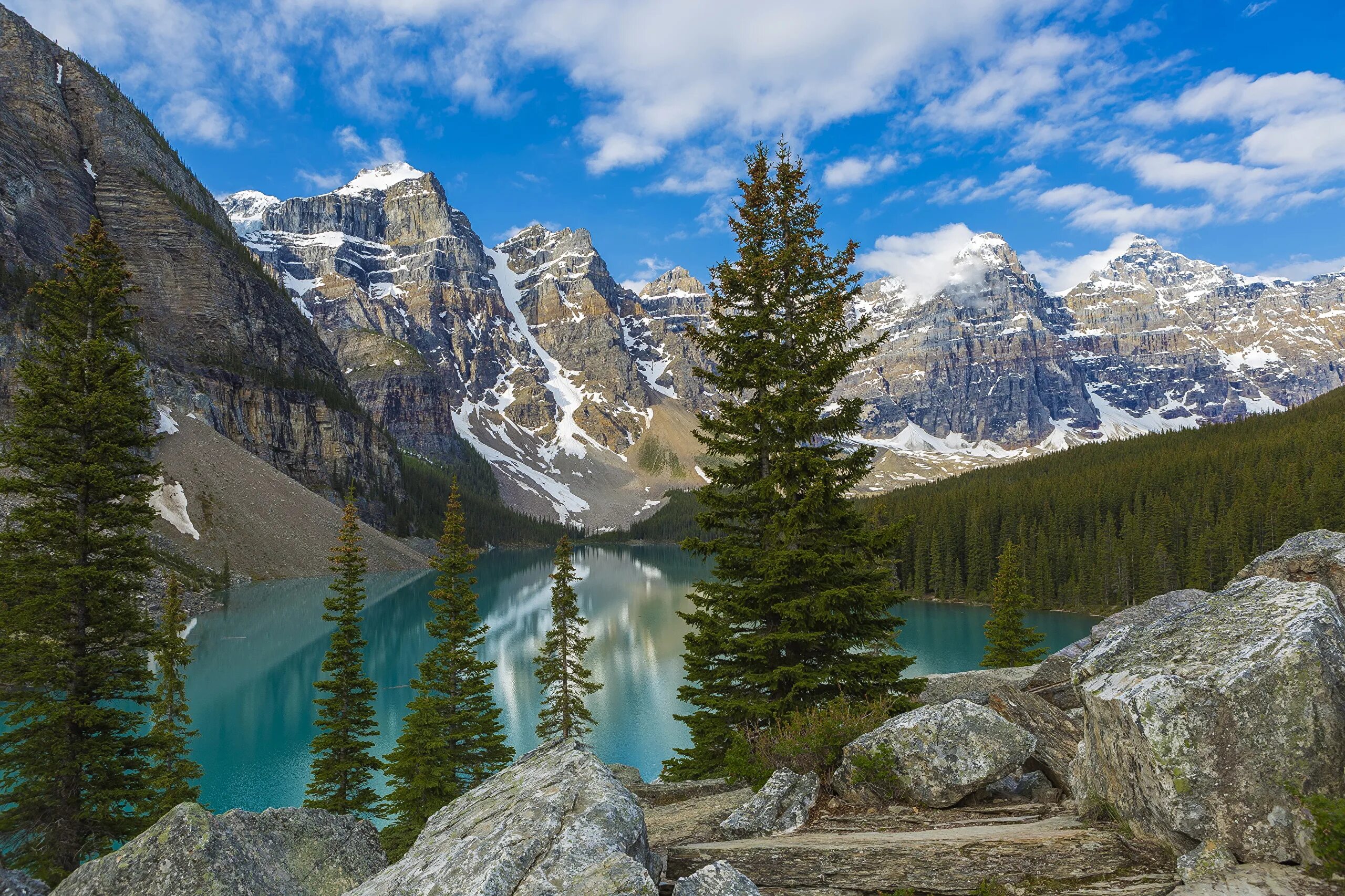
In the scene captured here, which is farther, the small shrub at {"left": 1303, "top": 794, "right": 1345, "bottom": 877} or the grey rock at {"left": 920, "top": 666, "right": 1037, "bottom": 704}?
the grey rock at {"left": 920, "top": 666, "right": 1037, "bottom": 704}

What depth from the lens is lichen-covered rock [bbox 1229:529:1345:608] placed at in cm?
1102

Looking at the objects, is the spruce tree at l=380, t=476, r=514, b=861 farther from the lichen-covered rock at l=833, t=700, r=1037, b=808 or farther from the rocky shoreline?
the lichen-covered rock at l=833, t=700, r=1037, b=808

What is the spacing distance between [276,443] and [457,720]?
154707mm

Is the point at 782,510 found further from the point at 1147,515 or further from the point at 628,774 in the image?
the point at 1147,515

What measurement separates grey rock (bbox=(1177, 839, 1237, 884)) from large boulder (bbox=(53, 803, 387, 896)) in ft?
29.9

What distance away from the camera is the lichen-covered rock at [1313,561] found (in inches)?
434

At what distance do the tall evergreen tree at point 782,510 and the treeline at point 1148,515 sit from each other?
6396 cm

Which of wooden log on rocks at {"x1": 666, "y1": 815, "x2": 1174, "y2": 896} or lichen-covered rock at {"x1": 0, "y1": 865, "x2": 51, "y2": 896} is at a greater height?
wooden log on rocks at {"x1": 666, "y1": 815, "x2": 1174, "y2": 896}

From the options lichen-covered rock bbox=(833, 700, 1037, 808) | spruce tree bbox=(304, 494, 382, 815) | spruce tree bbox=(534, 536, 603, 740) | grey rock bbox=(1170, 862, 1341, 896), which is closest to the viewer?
grey rock bbox=(1170, 862, 1341, 896)

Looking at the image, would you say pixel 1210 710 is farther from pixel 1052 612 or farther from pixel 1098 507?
pixel 1098 507

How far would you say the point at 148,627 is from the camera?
18141mm

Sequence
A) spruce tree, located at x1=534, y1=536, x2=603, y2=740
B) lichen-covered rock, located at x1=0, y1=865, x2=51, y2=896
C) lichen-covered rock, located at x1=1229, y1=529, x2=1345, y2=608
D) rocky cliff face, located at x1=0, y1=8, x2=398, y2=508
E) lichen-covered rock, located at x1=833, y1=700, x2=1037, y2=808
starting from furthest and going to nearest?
rocky cliff face, located at x1=0, y1=8, x2=398, y2=508
spruce tree, located at x1=534, y1=536, x2=603, y2=740
lichen-covered rock, located at x1=1229, y1=529, x2=1345, y2=608
lichen-covered rock, located at x1=0, y1=865, x2=51, y2=896
lichen-covered rock, located at x1=833, y1=700, x2=1037, y2=808

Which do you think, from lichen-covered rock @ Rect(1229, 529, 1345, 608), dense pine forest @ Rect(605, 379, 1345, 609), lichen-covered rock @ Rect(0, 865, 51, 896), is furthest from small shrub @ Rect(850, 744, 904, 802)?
dense pine forest @ Rect(605, 379, 1345, 609)

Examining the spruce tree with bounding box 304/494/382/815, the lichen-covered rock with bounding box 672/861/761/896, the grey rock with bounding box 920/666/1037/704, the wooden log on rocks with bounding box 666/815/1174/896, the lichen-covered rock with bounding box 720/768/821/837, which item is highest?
the lichen-covered rock with bounding box 672/861/761/896
